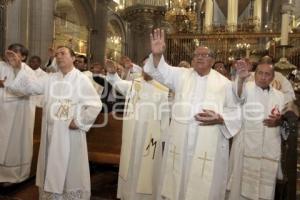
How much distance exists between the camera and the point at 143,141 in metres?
4.55

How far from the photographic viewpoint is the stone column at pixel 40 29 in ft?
36.0

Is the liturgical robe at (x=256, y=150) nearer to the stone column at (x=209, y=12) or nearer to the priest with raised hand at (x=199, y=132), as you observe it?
the priest with raised hand at (x=199, y=132)

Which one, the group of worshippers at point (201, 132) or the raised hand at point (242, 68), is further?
the group of worshippers at point (201, 132)

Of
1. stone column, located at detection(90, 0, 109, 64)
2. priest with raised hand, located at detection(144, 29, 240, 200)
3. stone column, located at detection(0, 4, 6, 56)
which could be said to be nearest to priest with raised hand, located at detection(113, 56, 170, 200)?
priest with raised hand, located at detection(144, 29, 240, 200)

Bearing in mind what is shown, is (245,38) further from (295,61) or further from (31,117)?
(31,117)

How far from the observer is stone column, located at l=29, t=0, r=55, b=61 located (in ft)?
36.0

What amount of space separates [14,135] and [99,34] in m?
12.6

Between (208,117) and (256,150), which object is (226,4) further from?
(208,117)

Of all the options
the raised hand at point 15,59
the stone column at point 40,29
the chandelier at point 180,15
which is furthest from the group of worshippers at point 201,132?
the chandelier at point 180,15

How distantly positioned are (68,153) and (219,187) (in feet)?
5.37

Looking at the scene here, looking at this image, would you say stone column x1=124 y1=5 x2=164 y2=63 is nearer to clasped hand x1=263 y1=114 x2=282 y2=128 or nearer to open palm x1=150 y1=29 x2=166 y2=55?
clasped hand x1=263 y1=114 x2=282 y2=128

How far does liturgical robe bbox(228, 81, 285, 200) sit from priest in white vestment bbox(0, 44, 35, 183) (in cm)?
292

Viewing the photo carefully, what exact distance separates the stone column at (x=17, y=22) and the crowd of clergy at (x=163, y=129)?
17.9ft

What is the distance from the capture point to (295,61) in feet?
30.2
